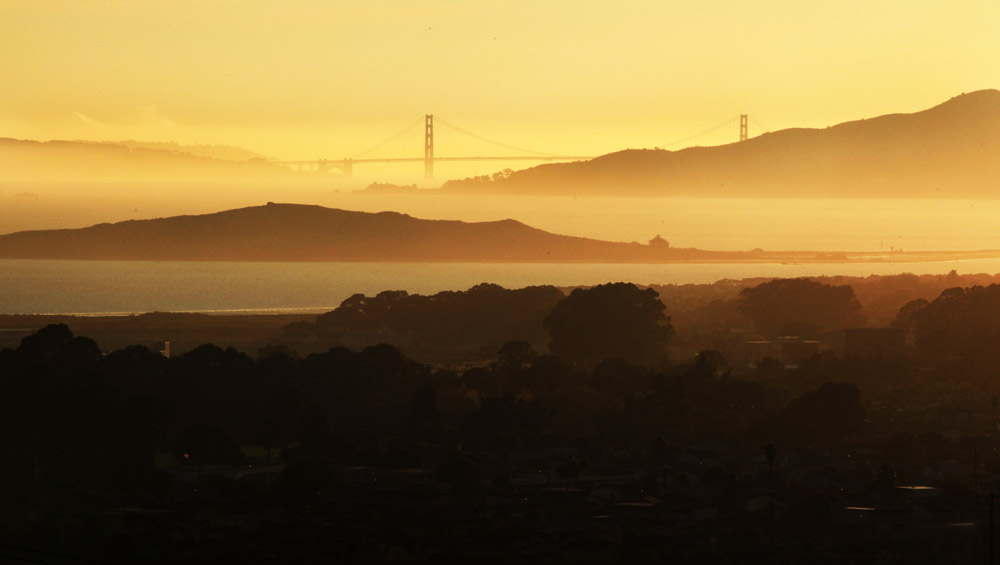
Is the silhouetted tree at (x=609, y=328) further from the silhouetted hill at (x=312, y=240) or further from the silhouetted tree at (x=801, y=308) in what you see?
the silhouetted hill at (x=312, y=240)

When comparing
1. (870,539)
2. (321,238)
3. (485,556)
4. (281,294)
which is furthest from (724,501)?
(321,238)

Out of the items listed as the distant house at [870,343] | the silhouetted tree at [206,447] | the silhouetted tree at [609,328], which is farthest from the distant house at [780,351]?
the silhouetted tree at [206,447]

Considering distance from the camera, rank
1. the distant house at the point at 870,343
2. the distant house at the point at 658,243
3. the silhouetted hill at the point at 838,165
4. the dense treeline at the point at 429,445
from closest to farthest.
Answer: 1. the dense treeline at the point at 429,445
2. the distant house at the point at 870,343
3. the distant house at the point at 658,243
4. the silhouetted hill at the point at 838,165

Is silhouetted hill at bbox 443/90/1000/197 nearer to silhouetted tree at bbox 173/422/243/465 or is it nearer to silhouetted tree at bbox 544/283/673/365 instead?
silhouetted tree at bbox 544/283/673/365

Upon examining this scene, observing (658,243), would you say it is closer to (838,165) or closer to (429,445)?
(838,165)

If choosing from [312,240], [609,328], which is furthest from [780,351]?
[312,240]

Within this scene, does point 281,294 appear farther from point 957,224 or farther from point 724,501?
point 957,224
